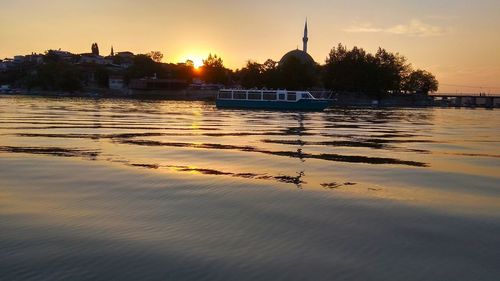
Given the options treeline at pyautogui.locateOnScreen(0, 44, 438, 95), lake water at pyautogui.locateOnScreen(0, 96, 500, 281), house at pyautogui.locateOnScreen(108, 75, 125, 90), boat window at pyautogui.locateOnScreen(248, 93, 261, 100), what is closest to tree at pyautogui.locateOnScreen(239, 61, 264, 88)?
treeline at pyautogui.locateOnScreen(0, 44, 438, 95)

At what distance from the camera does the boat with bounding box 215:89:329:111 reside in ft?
208

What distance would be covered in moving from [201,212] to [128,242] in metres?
1.69

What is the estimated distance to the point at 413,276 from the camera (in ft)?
16.4

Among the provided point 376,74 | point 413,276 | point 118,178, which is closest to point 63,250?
point 413,276

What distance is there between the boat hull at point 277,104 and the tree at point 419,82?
8314 cm

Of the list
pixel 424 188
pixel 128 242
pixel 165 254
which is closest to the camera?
pixel 165 254

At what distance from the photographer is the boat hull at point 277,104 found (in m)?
63.0

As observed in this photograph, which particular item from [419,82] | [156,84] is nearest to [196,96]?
[156,84]

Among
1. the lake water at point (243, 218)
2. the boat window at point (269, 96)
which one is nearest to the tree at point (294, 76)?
the boat window at point (269, 96)

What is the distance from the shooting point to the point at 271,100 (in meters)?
67.8

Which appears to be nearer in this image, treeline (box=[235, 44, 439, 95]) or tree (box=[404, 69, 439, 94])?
treeline (box=[235, 44, 439, 95])

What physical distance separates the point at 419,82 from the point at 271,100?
93530 millimetres

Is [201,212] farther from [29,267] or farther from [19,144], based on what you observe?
[19,144]

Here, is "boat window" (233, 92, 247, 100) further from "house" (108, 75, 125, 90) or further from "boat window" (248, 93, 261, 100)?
"house" (108, 75, 125, 90)
